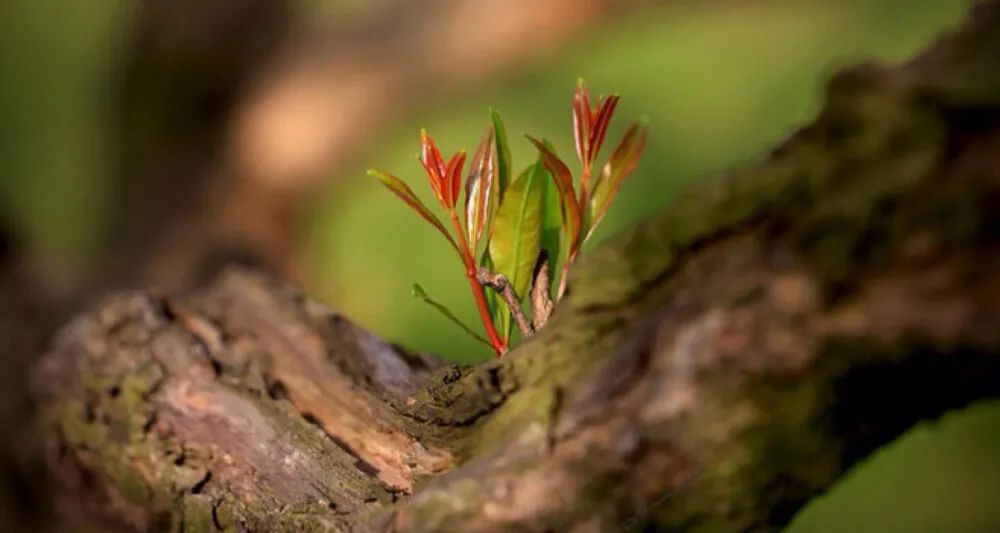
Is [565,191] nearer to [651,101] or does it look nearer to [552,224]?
[552,224]

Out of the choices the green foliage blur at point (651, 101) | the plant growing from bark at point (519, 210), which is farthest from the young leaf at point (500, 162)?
the green foliage blur at point (651, 101)

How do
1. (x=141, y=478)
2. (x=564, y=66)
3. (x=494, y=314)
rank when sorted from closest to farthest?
(x=494, y=314) < (x=141, y=478) < (x=564, y=66)

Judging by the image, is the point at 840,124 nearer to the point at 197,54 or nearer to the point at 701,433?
the point at 701,433

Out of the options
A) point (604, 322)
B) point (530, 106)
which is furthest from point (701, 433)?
point (530, 106)

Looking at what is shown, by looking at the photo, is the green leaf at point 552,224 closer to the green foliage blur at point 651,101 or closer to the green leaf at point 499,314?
the green leaf at point 499,314

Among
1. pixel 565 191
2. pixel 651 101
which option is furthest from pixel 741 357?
pixel 651 101
